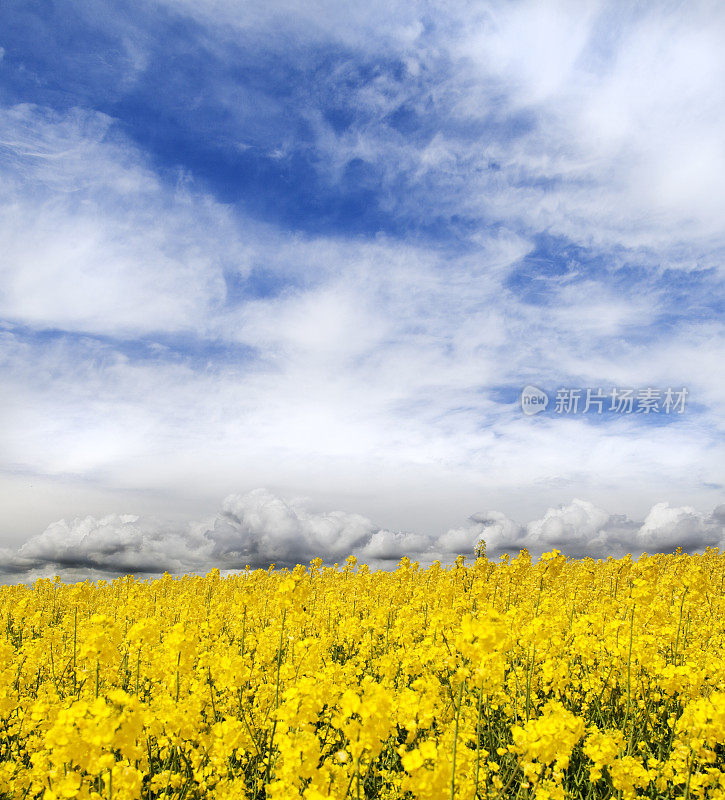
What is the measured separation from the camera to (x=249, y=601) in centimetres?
909

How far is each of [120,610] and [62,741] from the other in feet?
34.7

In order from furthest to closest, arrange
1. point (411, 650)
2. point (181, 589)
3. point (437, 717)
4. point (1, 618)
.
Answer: point (181, 589) < point (1, 618) < point (411, 650) < point (437, 717)

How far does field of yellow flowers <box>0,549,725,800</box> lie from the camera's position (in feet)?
11.5

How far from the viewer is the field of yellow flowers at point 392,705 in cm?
352

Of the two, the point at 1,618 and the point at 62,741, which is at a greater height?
the point at 62,741

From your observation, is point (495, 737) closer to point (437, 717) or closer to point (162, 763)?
point (437, 717)

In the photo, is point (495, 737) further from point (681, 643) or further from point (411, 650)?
point (681, 643)

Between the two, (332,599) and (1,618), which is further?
(1,618)

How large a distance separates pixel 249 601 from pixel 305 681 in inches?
218

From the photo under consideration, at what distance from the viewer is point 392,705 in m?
3.80

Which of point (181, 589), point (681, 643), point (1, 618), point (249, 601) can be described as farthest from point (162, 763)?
point (181, 589)

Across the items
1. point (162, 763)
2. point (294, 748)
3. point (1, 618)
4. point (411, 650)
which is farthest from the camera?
point (1, 618)

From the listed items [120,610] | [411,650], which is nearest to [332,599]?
[120,610]

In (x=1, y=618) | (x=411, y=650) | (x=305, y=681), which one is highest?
(x=305, y=681)
